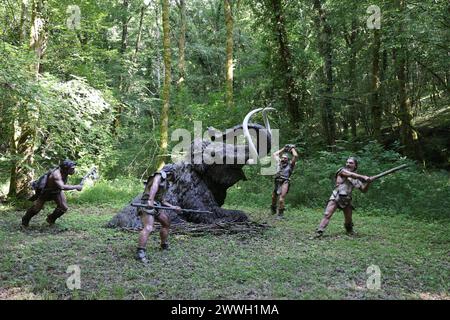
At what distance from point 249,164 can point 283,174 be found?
1020 millimetres

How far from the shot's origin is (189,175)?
32.0 ft

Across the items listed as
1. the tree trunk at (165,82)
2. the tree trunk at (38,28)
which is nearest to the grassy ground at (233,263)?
the tree trunk at (38,28)

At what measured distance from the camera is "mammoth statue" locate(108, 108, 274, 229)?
9500 millimetres

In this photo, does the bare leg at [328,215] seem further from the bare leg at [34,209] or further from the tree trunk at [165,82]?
the tree trunk at [165,82]

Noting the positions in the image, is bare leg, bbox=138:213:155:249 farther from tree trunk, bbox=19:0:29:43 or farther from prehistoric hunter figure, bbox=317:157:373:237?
tree trunk, bbox=19:0:29:43

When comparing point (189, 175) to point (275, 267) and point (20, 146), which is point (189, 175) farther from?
point (20, 146)

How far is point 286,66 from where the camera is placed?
17.9 m

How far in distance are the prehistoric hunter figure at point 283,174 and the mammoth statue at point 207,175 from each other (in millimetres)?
1781

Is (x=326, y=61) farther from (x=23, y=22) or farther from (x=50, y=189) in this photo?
(x=50, y=189)

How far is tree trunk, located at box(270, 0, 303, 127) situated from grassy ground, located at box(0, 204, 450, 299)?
8.86 metres

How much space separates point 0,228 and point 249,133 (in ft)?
19.0

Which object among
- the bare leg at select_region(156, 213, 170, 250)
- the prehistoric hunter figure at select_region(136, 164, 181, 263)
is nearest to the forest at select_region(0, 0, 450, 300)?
the bare leg at select_region(156, 213, 170, 250)

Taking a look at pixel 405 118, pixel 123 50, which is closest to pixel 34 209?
pixel 405 118
